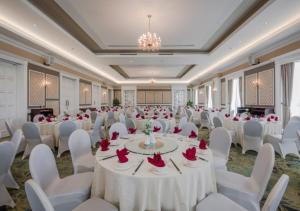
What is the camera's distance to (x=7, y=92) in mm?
5461

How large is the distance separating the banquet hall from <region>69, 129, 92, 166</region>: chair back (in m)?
0.02

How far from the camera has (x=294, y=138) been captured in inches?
155

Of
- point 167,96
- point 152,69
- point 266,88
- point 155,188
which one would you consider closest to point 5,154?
point 155,188

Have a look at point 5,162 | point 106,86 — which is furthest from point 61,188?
point 106,86

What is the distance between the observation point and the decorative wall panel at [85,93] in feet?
34.6

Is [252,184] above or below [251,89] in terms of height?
below

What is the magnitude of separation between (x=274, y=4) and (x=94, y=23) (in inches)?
168

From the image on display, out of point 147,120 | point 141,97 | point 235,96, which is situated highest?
point 141,97

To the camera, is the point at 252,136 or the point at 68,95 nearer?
the point at 252,136

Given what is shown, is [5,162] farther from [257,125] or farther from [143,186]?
[257,125]

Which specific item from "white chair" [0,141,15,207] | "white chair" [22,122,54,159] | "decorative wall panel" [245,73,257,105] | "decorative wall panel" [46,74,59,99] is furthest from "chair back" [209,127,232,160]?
"decorative wall panel" [46,74,59,99]

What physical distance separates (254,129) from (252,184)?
106 inches

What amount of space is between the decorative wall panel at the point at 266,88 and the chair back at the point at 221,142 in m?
4.90

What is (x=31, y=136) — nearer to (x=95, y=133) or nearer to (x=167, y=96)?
(x=95, y=133)
